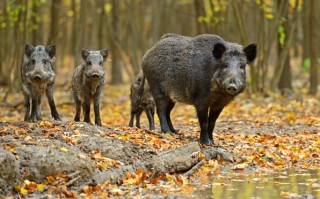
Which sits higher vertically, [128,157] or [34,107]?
[34,107]

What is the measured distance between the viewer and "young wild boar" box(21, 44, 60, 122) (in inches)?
467

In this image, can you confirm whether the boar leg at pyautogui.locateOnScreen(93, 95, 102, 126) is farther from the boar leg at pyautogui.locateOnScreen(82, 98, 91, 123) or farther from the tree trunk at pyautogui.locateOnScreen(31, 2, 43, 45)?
the tree trunk at pyautogui.locateOnScreen(31, 2, 43, 45)

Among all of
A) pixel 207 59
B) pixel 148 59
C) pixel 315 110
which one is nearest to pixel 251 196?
pixel 207 59

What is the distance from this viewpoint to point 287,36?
21.6 m

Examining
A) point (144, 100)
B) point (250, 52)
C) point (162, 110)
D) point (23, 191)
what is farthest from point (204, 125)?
point (23, 191)

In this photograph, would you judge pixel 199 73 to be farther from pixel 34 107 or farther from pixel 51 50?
pixel 34 107

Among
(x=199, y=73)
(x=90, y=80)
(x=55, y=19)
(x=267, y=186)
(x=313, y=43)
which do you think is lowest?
(x=267, y=186)

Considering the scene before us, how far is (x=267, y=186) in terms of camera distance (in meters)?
9.06

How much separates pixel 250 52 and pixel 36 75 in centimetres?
354

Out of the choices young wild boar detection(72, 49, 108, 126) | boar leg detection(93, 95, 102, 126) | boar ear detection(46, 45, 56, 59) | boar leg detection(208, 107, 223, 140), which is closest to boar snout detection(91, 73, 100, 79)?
young wild boar detection(72, 49, 108, 126)

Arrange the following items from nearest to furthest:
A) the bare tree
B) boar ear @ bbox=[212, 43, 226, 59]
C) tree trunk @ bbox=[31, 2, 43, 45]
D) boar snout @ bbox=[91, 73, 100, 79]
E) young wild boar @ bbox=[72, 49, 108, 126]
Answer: boar ear @ bbox=[212, 43, 226, 59] < boar snout @ bbox=[91, 73, 100, 79] < young wild boar @ bbox=[72, 49, 108, 126] < the bare tree < tree trunk @ bbox=[31, 2, 43, 45]

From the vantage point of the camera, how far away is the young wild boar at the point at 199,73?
10945 mm

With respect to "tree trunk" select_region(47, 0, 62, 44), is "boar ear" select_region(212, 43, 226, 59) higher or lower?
lower

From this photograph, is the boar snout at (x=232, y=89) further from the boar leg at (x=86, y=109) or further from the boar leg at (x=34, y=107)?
the boar leg at (x=34, y=107)
